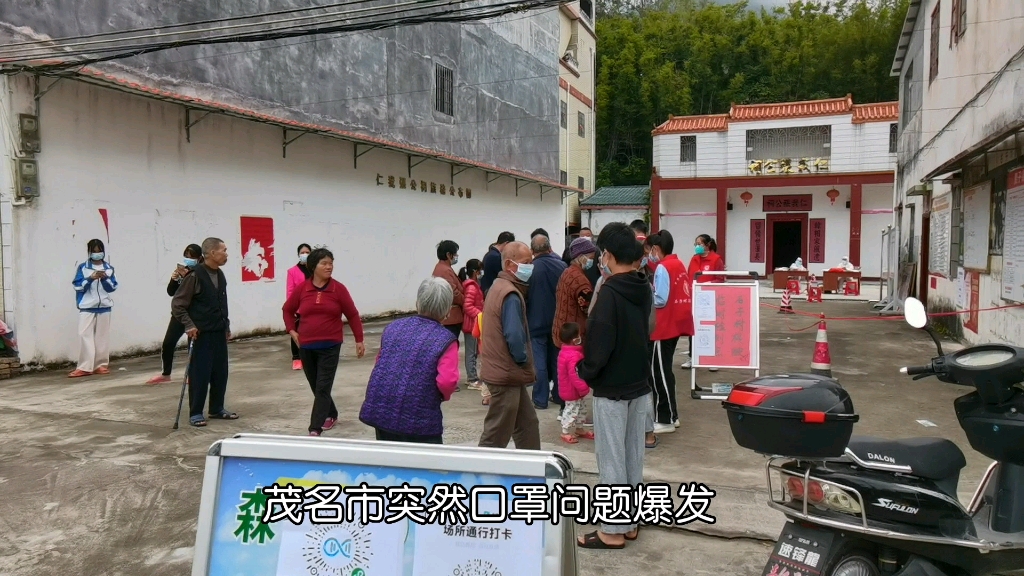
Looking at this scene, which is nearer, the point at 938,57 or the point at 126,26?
the point at 126,26

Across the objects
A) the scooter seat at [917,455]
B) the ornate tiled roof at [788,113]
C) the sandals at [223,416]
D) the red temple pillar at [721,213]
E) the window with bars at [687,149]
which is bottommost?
the sandals at [223,416]

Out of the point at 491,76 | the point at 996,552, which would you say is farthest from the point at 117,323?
the point at 491,76

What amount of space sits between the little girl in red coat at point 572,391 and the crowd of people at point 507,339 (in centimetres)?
1

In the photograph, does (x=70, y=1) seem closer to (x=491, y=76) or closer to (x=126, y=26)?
(x=126, y=26)

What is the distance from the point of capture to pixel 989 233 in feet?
30.9

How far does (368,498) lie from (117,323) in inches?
366

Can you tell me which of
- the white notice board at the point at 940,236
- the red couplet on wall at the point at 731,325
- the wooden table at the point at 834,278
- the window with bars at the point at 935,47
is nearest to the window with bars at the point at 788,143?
the wooden table at the point at 834,278

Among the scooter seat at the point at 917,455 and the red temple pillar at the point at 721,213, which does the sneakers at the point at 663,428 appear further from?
the red temple pillar at the point at 721,213

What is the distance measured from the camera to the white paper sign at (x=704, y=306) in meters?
7.74

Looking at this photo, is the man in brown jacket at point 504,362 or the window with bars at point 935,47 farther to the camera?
the window with bars at point 935,47

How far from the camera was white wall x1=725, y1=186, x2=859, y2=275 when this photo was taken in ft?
96.9

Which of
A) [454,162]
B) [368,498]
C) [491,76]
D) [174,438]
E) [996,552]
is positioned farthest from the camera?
[491,76]

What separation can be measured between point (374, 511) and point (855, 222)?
2979 cm

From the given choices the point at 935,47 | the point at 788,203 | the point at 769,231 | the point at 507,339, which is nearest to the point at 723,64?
the point at 788,203
